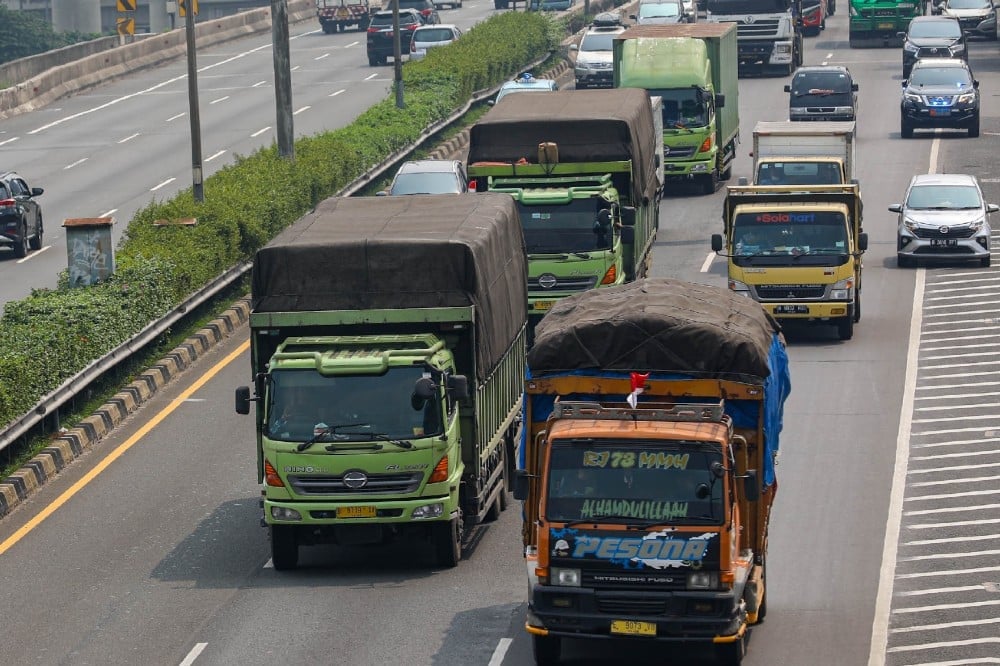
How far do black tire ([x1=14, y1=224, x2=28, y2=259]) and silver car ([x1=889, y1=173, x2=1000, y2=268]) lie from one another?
661 inches

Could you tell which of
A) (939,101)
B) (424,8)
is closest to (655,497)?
(939,101)

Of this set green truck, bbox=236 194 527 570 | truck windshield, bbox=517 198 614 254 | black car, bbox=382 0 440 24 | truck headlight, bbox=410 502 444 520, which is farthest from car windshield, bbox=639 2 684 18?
truck headlight, bbox=410 502 444 520

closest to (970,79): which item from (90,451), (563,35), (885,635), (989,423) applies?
(563,35)

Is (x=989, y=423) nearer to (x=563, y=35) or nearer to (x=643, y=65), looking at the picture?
(x=643, y=65)

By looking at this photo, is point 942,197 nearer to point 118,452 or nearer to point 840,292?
point 840,292

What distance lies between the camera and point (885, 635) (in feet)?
55.8

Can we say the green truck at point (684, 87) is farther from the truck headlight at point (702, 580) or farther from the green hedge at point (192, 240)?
the truck headlight at point (702, 580)

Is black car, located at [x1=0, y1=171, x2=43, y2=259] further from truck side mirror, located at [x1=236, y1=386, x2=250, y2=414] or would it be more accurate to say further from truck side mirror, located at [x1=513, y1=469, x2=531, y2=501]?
truck side mirror, located at [x1=513, y1=469, x2=531, y2=501]

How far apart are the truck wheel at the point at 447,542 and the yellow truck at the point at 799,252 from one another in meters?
12.1

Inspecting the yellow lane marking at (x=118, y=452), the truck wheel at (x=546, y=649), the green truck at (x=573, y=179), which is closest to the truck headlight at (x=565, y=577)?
the truck wheel at (x=546, y=649)

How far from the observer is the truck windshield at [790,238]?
1208 inches

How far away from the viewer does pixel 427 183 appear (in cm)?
3969

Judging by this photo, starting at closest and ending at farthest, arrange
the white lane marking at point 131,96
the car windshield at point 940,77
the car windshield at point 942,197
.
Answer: the car windshield at point 942,197 < the car windshield at point 940,77 < the white lane marking at point 131,96

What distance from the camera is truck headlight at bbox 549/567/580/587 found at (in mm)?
15320
